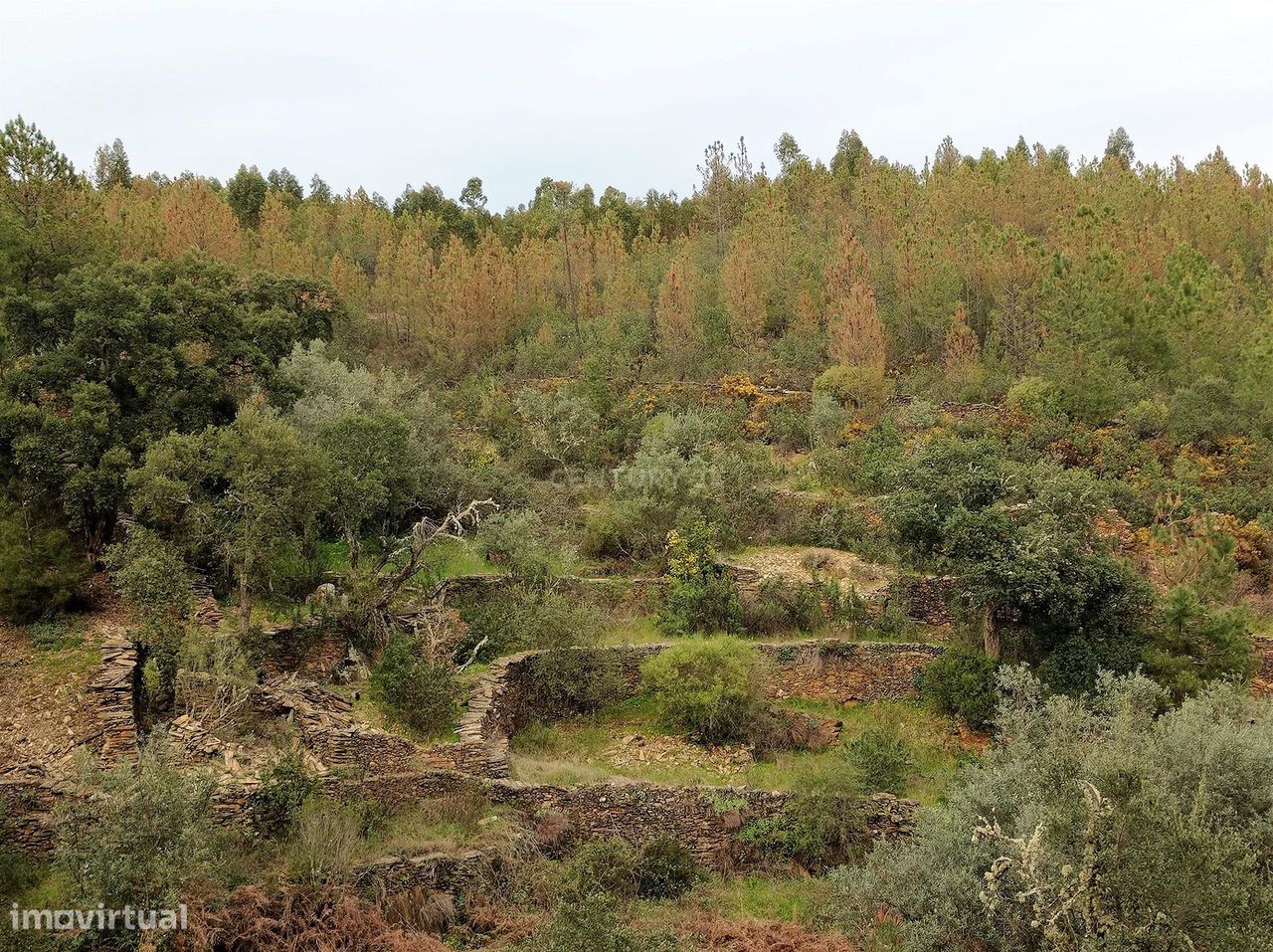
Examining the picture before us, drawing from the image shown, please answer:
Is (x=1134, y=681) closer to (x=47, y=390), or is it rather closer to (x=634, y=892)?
(x=634, y=892)

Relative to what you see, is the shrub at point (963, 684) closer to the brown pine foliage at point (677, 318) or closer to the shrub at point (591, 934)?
the shrub at point (591, 934)

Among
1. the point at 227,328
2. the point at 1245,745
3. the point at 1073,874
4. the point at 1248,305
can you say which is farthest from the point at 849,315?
the point at 1073,874

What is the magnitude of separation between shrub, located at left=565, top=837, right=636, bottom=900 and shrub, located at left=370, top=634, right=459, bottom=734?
3.53 metres

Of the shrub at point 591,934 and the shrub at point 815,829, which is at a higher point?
the shrub at point 591,934

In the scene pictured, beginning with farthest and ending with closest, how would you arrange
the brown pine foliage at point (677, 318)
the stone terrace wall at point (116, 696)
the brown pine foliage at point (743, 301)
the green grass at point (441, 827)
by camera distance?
the brown pine foliage at point (743, 301) → the brown pine foliage at point (677, 318) → the stone terrace wall at point (116, 696) → the green grass at point (441, 827)

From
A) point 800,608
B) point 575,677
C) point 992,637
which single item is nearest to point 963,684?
point 992,637

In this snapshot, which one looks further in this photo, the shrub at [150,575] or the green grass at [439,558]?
the green grass at [439,558]

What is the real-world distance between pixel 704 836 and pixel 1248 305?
2791 cm

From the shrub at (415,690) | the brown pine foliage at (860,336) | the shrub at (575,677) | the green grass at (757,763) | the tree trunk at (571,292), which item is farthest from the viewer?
the tree trunk at (571,292)

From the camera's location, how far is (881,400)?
100 feet

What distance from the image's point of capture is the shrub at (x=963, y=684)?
16.9 m

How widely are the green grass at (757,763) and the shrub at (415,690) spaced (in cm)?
149

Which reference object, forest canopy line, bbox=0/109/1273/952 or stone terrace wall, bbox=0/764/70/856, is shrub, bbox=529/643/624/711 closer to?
forest canopy line, bbox=0/109/1273/952

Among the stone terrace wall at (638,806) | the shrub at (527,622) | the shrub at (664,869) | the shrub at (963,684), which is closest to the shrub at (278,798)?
the stone terrace wall at (638,806)
